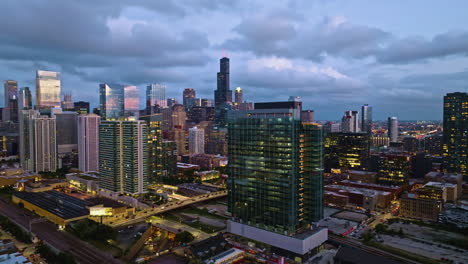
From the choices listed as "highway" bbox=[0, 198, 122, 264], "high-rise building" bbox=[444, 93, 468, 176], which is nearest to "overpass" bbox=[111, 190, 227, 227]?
"highway" bbox=[0, 198, 122, 264]

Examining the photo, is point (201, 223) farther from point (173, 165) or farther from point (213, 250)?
point (173, 165)

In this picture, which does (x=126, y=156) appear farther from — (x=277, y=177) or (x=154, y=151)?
(x=277, y=177)

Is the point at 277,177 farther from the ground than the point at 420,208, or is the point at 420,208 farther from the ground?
the point at 277,177

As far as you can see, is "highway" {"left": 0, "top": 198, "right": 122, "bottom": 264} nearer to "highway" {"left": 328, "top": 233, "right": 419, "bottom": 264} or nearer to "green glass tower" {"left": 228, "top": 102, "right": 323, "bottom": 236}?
"green glass tower" {"left": 228, "top": 102, "right": 323, "bottom": 236}

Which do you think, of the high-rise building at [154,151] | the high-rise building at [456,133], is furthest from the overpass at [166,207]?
the high-rise building at [456,133]

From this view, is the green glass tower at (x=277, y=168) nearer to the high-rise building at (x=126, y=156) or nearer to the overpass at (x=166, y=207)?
the overpass at (x=166, y=207)

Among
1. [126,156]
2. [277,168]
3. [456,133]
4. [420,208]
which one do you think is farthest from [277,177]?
[456,133]

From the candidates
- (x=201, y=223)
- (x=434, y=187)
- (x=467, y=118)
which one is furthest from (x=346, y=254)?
(x=467, y=118)
